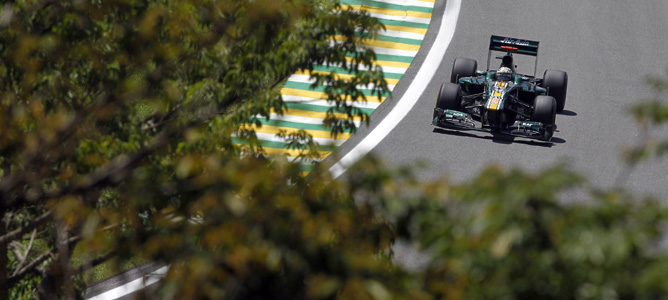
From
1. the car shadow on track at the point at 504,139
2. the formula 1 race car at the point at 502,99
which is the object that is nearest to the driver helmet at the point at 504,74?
the formula 1 race car at the point at 502,99

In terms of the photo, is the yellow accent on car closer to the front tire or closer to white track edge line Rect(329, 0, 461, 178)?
the front tire

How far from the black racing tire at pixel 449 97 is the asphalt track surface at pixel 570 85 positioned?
1.99ft

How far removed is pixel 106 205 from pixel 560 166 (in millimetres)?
3543

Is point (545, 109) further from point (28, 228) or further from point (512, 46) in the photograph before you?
point (28, 228)

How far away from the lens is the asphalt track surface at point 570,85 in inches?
486

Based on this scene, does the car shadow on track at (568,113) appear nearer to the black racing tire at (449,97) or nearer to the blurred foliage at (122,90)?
the black racing tire at (449,97)

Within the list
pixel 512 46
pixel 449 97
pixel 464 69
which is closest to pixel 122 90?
pixel 449 97

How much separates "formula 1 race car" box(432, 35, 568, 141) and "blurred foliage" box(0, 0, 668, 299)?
7.33m

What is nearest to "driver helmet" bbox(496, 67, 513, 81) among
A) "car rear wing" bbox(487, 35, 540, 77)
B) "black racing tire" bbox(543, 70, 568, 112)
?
"car rear wing" bbox(487, 35, 540, 77)

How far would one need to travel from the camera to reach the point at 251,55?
17.0 feet

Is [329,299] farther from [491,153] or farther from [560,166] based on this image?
[491,153]

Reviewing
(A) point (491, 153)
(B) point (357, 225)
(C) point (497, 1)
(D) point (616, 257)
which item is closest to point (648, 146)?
(D) point (616, 257)

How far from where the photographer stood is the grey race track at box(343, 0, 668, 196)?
1235 cm

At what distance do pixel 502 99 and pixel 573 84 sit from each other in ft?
13.1
